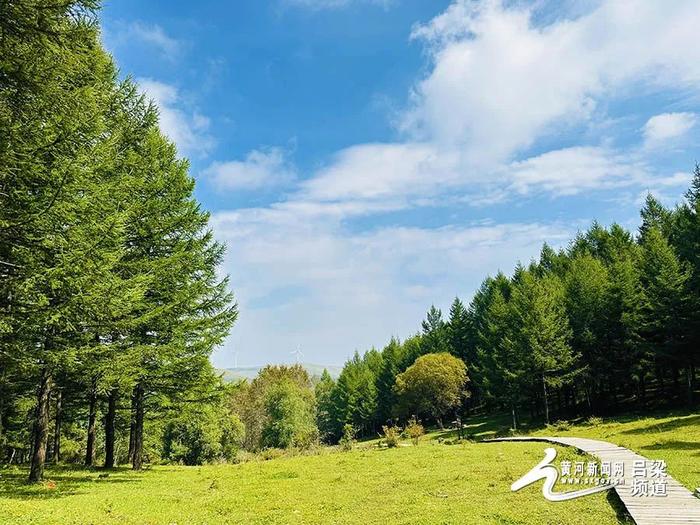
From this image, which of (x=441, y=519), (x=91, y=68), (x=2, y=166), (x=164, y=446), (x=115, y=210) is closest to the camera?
(x=441, y=519)

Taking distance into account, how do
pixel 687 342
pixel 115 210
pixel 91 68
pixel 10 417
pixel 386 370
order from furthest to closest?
pixel 386 370 → pixel 687 342 → pixel 10 417 → pixel 91 68 → pixel 115 210

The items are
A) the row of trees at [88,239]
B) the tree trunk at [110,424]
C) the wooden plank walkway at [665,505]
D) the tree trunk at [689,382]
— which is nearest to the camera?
the wooden plank walkway at [665,505]

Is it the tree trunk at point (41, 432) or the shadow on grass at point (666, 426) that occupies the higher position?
the tree trunk at point (41, 432)

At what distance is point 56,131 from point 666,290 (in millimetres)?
49509

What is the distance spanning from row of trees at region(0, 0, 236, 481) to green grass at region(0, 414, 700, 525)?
351 cm

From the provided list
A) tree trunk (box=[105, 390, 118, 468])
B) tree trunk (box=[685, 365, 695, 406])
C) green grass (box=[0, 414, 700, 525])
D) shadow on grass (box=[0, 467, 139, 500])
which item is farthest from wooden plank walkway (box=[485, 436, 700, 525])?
tree trunk (box=[685, 365, 695, 406])

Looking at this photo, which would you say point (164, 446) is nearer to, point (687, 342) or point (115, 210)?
point (115, 210)

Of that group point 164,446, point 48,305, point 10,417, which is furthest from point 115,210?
point 164,446

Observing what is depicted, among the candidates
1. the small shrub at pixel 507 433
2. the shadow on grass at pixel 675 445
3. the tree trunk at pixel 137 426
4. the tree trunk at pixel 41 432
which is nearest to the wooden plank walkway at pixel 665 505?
the shadow on grass at pixel 675 445

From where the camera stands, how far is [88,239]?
15906mm

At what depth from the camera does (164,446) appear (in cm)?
5503

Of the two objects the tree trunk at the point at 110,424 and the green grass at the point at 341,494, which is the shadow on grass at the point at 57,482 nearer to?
the green grass at the point at 341,494

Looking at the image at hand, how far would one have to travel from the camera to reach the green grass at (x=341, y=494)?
39.5 feet
